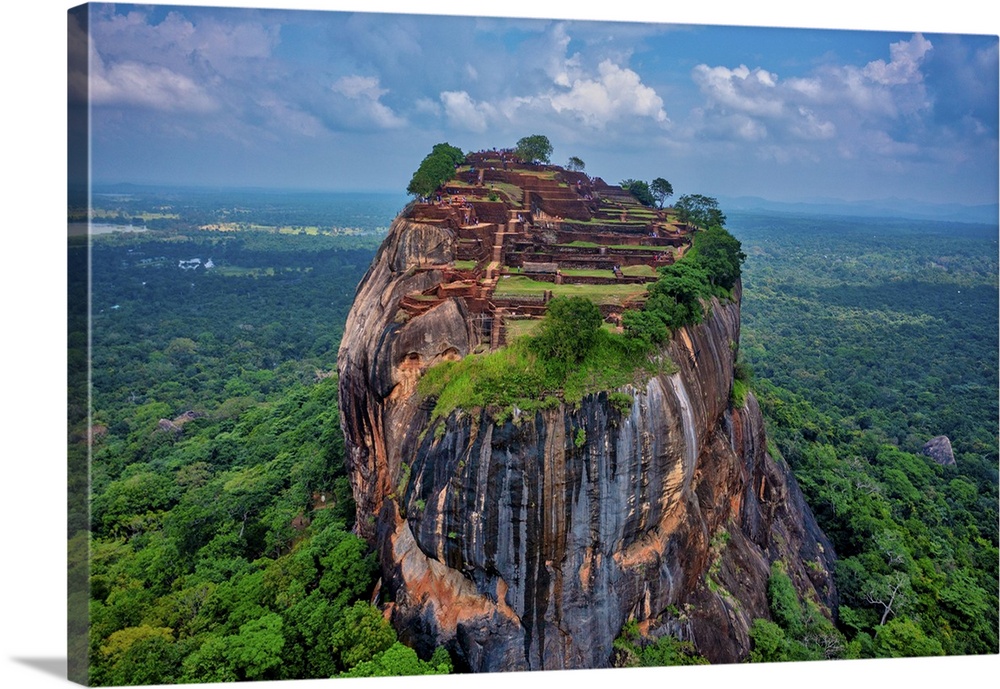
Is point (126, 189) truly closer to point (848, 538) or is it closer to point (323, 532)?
point (323, 532)

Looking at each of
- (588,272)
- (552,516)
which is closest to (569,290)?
(588,272)

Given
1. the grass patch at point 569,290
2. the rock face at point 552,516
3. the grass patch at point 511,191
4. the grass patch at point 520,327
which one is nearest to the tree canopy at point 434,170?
the grass patch at point 511,191

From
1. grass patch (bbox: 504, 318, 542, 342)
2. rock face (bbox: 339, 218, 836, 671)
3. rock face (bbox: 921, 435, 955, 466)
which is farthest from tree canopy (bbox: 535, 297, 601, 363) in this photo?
rock face (bbox: 921, 435, 955, 466)

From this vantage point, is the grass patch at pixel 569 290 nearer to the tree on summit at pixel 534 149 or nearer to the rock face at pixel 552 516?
the rock face at pixel 552 516

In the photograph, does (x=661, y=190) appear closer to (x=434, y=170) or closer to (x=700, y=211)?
(x=700, y=211)

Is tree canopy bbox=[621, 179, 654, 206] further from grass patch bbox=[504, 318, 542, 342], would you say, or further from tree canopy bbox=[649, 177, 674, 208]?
grass patch bbox=[504, 318, 542, 342]

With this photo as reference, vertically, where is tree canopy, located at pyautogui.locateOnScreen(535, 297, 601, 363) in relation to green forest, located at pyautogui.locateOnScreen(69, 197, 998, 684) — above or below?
above
